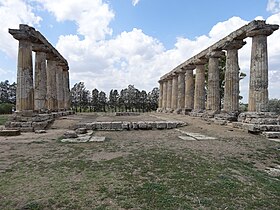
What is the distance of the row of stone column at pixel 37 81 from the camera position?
1527 cm

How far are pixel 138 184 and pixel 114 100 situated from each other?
53.0 m

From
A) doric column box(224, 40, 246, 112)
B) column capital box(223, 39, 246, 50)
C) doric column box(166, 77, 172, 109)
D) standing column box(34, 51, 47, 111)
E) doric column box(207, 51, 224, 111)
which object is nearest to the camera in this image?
column capital box(223, 39, 246, 50)

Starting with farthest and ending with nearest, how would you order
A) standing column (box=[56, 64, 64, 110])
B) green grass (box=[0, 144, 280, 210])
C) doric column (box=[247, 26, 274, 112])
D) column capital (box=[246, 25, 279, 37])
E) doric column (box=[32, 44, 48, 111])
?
standing column (box=[56, 64, 64, 110]) < doric column (box=[32, 44, 48, 111]) < doric column (box=[247, 26, 274, 112]) < column capital (box=[246, 25, 279, 37]) < green grass (box=[0, 144, 280, 210])

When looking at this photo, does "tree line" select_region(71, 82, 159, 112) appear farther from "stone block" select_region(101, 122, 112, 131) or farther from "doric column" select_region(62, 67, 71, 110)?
"stone block" select_region(101, 122, 112, 131)

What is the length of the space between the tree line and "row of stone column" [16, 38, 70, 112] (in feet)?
93.0

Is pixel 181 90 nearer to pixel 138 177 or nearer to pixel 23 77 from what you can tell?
pixel 23 77

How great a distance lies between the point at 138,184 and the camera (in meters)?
5.29

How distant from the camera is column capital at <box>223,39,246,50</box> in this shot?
55.1 ft

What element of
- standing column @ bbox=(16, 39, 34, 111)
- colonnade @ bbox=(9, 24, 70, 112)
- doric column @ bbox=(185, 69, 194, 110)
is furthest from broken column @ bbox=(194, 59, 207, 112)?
standing column @ bbox=(16, 39, 34, 111)

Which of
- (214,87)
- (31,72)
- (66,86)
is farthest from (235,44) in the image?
(66,86)

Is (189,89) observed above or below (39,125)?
above

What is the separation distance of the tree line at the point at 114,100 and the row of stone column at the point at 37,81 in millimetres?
28332

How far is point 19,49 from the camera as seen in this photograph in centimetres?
1530

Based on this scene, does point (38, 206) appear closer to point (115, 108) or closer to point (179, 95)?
point (179, 95)
